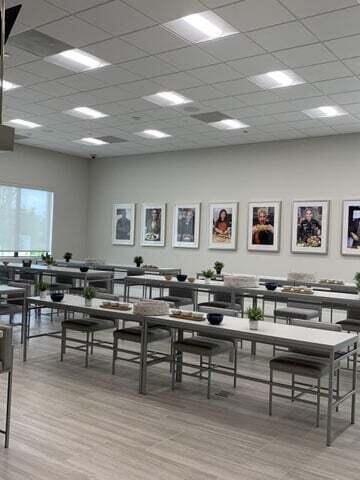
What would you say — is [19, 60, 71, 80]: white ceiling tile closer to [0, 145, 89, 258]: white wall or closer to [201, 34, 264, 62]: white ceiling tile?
[201, 34, 264, 62]: white ceiling tile

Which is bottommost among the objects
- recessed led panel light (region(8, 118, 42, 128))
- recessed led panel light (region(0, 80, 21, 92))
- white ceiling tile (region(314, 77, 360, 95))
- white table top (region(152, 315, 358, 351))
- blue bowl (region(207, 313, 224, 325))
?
white table top (region(152, 315, 358, 351))

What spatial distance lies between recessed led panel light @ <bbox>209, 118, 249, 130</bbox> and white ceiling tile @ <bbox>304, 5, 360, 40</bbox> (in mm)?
3563

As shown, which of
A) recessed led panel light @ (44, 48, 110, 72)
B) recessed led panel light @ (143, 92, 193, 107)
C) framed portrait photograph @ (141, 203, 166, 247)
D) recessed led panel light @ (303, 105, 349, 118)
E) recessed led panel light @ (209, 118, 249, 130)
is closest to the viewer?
recessed led panel light @ (44, 48, 110, 72)

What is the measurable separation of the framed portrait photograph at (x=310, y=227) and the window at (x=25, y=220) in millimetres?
6179

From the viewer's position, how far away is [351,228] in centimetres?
881

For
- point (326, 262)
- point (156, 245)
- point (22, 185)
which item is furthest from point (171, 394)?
point (22, 185)

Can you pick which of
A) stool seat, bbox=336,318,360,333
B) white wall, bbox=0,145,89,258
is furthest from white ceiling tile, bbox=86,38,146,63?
white wall, bbox=0,145,89,258

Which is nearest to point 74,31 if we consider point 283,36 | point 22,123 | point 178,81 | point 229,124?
point 178,81

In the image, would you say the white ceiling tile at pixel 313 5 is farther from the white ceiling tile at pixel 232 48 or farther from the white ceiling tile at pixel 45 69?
the white ceiling tile at pixel 45 69

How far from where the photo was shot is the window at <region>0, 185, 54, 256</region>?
11.3 meters

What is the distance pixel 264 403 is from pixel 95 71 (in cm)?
440

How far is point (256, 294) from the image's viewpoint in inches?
235

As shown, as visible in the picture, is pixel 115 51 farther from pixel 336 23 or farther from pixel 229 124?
pixel 229 124

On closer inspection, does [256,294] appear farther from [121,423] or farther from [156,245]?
[156,245]
